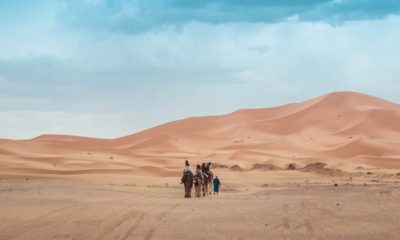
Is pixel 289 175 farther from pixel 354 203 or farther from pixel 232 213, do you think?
pixel 232 213

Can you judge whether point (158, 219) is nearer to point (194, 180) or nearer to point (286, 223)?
point (286, 223)

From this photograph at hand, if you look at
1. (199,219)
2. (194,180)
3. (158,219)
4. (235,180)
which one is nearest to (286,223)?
(199,219)

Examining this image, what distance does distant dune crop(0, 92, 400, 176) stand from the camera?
5762cm

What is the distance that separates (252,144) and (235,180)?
39349mm

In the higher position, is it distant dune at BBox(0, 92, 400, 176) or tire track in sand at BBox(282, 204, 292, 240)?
distant dune at BBox(0, 92, 400, 176)

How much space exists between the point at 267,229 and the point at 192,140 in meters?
78.1

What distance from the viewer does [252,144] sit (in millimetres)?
81250

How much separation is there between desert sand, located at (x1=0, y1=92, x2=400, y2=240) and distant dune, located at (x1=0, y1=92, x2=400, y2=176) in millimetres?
177

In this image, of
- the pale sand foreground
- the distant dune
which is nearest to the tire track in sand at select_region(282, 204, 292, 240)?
the pale sand foreground

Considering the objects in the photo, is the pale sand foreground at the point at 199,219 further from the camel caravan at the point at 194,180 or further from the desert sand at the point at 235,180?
the camel caravan at the point at 194,180

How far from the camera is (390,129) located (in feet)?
281

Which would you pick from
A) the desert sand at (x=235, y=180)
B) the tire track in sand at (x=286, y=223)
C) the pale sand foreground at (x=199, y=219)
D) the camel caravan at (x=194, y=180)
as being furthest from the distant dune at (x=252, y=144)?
the tire track in sand at (x=286, y=223)

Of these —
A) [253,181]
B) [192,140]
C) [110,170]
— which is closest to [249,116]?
[192,140]

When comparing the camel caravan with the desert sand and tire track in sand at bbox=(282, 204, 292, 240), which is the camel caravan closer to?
the desert sand
